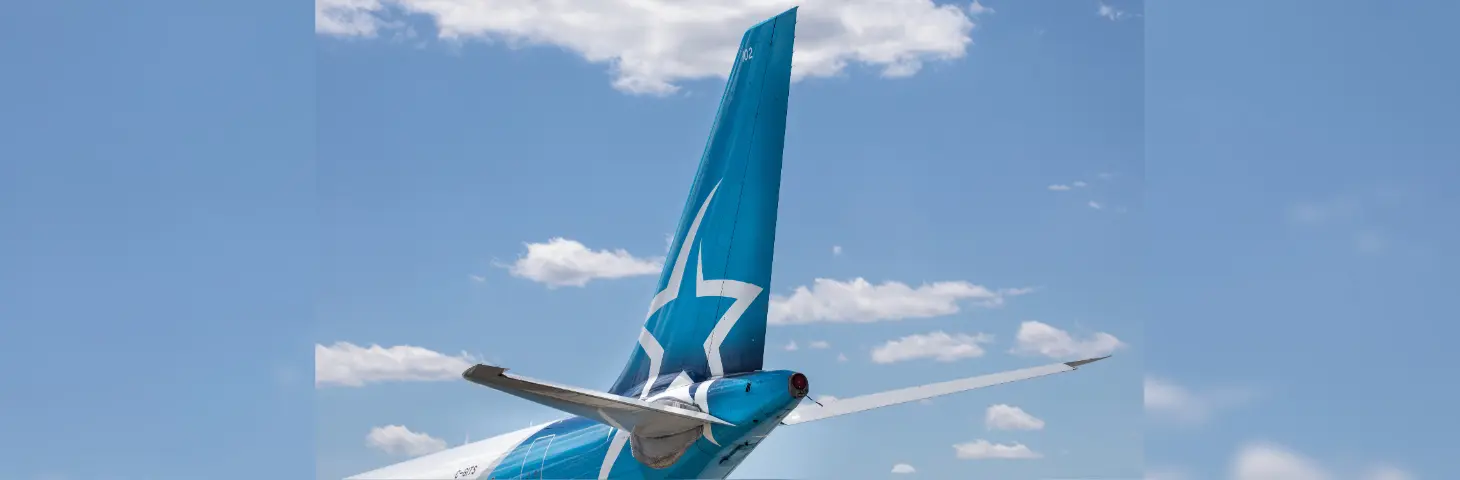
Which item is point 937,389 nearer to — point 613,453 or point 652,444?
point 652,444

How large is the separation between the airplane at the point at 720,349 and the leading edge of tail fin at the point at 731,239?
0.01 m

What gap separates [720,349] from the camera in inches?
448

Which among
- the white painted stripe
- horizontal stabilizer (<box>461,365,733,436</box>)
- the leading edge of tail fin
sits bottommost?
horizontal stabilizer (<box>461,365,733,436</box>)

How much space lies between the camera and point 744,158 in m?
11.8

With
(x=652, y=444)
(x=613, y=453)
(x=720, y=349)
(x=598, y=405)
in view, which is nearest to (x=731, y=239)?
(x=720, y=349)

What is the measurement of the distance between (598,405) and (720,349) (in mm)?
2777

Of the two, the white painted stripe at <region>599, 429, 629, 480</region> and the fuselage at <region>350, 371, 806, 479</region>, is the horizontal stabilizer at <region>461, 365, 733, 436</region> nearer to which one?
the fuselage at <region>350, 371, 806, 479</region>

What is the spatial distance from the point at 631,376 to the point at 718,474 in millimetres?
1975

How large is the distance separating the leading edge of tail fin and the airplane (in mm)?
12

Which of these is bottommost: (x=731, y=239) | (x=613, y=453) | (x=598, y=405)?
(x=598, y=405)

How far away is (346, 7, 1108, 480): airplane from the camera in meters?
10.3

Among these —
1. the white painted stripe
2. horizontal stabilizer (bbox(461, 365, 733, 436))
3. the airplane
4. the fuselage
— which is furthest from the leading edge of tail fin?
horizontal stabilizer (bbox(461, 365, 733, 436))

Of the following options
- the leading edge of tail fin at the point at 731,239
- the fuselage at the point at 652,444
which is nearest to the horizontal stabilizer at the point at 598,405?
the fuselage at the point at 652,444

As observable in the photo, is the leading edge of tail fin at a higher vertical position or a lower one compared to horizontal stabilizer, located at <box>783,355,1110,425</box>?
higher
